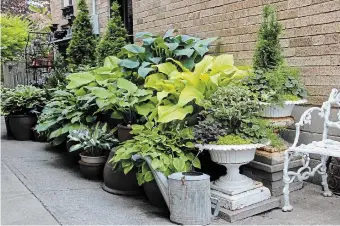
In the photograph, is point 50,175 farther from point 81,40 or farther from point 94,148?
point 81,40

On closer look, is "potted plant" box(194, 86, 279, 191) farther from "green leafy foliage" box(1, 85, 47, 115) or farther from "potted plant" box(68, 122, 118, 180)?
"green leafy foliage" box(1, 85, 47, 115)

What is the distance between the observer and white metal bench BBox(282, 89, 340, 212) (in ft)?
9.11

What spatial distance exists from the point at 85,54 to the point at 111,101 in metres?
4.52

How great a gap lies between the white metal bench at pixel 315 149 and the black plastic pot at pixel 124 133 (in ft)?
4.90

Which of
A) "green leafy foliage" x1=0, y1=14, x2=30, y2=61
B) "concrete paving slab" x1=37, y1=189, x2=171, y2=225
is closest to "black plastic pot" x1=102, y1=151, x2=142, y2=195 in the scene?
"concrete paving slab" x1=37, y1=189, x2=171, y2=225

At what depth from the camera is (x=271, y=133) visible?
125 inches

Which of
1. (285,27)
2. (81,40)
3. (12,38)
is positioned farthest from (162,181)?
(12,38)

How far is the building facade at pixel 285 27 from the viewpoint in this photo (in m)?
3.30

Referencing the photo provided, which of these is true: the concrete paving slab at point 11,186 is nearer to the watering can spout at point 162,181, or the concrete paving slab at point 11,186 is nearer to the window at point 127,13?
the watering can spout at point 162,181

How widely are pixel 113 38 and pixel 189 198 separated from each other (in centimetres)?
439

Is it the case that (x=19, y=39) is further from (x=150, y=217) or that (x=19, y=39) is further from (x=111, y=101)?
(x=150, y=217)

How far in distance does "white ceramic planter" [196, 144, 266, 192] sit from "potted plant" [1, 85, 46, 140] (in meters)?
4.00

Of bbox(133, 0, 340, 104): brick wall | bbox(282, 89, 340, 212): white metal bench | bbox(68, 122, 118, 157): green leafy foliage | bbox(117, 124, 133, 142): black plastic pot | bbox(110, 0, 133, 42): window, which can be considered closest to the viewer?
bbox(282, 89, 340, 212): white metal bench

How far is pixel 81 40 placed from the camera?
7836 millimetres
